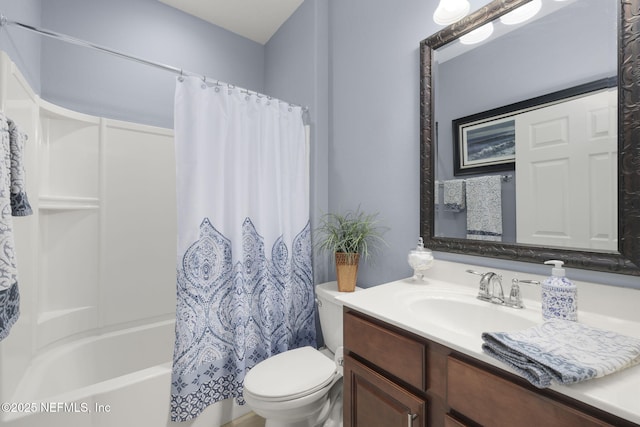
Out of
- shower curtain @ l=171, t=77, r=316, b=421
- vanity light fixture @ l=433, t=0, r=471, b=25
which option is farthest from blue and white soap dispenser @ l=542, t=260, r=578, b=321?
shower curtain @ l=171, t=77, r=316, b=421

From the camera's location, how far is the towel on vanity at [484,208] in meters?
1.12

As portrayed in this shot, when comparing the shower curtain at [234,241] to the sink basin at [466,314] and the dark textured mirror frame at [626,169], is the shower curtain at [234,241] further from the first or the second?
the dark textured mirror frame at [626,169]

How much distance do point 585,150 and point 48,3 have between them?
292cm

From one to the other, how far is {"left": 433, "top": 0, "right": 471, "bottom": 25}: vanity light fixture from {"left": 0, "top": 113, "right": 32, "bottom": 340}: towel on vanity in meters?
1.64

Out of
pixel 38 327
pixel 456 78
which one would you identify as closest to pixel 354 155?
pixel 456 78

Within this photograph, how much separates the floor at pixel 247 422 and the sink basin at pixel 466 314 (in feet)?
3.94

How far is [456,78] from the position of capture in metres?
1.26

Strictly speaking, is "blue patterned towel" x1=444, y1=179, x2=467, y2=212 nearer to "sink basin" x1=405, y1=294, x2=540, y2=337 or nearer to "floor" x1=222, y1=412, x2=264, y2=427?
"sink basin" x1=405, y1=294, x2=540, y2=337

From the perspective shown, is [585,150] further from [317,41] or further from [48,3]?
[48,3]

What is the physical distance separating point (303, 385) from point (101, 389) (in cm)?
89

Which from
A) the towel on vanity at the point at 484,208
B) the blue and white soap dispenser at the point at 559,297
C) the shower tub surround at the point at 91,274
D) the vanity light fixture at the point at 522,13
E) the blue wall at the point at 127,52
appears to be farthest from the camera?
the blue wall at the point at 127,52

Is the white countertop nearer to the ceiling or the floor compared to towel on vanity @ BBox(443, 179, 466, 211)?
nearer to the floor

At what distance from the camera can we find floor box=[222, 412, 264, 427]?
1562 millimetres

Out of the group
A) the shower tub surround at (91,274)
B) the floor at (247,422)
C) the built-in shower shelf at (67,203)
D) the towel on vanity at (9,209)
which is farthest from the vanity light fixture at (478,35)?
the built-in shower shelf at (67,203)
